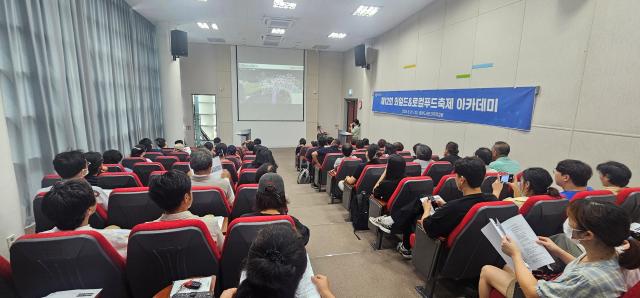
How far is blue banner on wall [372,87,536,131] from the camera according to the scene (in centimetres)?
391

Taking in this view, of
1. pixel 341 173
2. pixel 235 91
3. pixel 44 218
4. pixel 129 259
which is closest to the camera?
pixel 129 259

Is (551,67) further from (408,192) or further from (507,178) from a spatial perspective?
(408,192)

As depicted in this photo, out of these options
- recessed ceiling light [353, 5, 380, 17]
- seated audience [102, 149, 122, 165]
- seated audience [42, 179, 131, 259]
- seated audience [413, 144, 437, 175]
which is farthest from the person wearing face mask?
recessed ceiling light [353, 5, 380, 17]

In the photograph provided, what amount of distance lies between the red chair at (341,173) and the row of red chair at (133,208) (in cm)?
218

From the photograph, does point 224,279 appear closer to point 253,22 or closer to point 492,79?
point 492,79

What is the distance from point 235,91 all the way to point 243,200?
8.80 meters

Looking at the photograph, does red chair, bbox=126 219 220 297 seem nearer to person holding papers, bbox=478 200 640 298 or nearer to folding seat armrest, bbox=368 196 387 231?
person holding papers, bbox=478 200 640 298

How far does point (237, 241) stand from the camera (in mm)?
1463

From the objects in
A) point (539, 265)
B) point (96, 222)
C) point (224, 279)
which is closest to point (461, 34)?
point (539, 265)

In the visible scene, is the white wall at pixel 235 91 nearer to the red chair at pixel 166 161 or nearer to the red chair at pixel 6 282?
the red chair at pixel 166 161

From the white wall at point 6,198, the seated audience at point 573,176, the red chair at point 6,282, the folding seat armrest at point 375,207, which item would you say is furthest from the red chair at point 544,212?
the white wall at point 6,198

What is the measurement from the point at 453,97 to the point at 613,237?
463 centimetres

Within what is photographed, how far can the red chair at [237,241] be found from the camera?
56.2 inches

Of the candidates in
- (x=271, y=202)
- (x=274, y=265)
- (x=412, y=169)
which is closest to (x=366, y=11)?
(x=412, y=169)
